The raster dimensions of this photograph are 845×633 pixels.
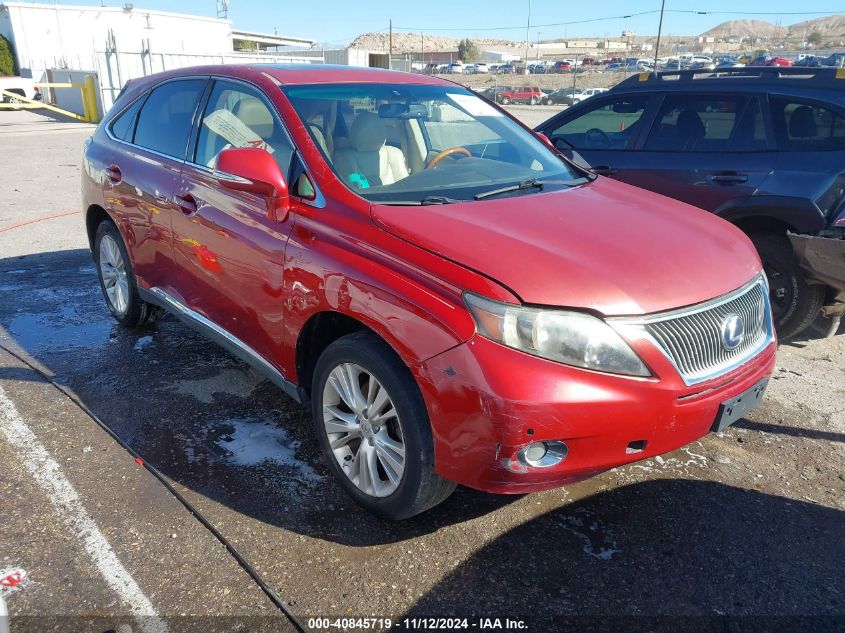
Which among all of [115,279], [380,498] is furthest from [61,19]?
[380,498]

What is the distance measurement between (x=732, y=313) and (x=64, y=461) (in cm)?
316

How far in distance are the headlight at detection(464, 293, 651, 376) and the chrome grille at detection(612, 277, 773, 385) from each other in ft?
0.42

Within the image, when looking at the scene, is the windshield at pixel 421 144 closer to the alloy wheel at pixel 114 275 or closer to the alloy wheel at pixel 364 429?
the alloy wheel at pixel 364 429

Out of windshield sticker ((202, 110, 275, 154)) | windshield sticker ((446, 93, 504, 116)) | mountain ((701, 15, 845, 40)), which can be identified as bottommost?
windshield sticker ((202, 110, 275, 154))

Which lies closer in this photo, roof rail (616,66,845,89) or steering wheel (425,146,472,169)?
steering wheel (425,146,472,169)

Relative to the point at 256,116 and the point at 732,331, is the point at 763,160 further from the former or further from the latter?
the point at 256,116

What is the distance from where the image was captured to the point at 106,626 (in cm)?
235

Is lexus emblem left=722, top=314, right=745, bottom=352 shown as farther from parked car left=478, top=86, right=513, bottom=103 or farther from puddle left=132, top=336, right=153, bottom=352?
parked car left=478, top=86, right=513, bottom=103

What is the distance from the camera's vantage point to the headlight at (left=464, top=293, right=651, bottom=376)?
235 cm

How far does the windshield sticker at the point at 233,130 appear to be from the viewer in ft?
11.3

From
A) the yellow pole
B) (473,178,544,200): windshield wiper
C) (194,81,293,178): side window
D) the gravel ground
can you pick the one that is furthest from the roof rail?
the yellow pole

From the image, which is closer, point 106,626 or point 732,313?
point 106,626

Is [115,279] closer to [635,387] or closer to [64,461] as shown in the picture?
[64,461]

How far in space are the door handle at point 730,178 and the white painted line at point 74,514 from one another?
446cm
